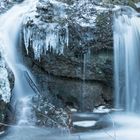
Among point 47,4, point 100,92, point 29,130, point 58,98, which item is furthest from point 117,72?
point 29,130

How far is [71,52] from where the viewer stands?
27.2ft

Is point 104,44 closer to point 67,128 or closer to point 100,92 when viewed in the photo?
point 100,92

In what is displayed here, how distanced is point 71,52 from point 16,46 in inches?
42.0

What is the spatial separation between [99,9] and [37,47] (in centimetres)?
150

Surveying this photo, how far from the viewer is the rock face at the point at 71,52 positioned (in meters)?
8.20

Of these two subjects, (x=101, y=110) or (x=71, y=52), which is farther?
(x=101, y=110)

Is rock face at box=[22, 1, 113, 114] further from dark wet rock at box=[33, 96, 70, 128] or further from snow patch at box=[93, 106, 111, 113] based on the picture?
dark wet rock at box=[33, 96, 70, 128]

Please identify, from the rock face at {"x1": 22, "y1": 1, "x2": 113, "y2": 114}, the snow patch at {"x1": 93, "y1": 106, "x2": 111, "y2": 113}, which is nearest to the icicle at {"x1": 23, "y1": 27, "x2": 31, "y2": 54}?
the rock face at {"x1": 22, "y1": 1, "x2": 113, "y2": 114}

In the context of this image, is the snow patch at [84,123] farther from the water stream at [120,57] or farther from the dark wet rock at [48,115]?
the water stream at [120,57]

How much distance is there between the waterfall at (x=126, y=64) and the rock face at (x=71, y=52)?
147mm

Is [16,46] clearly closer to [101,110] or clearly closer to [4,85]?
[4,85]

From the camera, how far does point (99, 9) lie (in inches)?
340

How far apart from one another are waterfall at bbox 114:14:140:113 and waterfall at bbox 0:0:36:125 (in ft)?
5.71

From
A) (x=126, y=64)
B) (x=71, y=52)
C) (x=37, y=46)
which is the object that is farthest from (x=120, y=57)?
(x=37, y=46)
